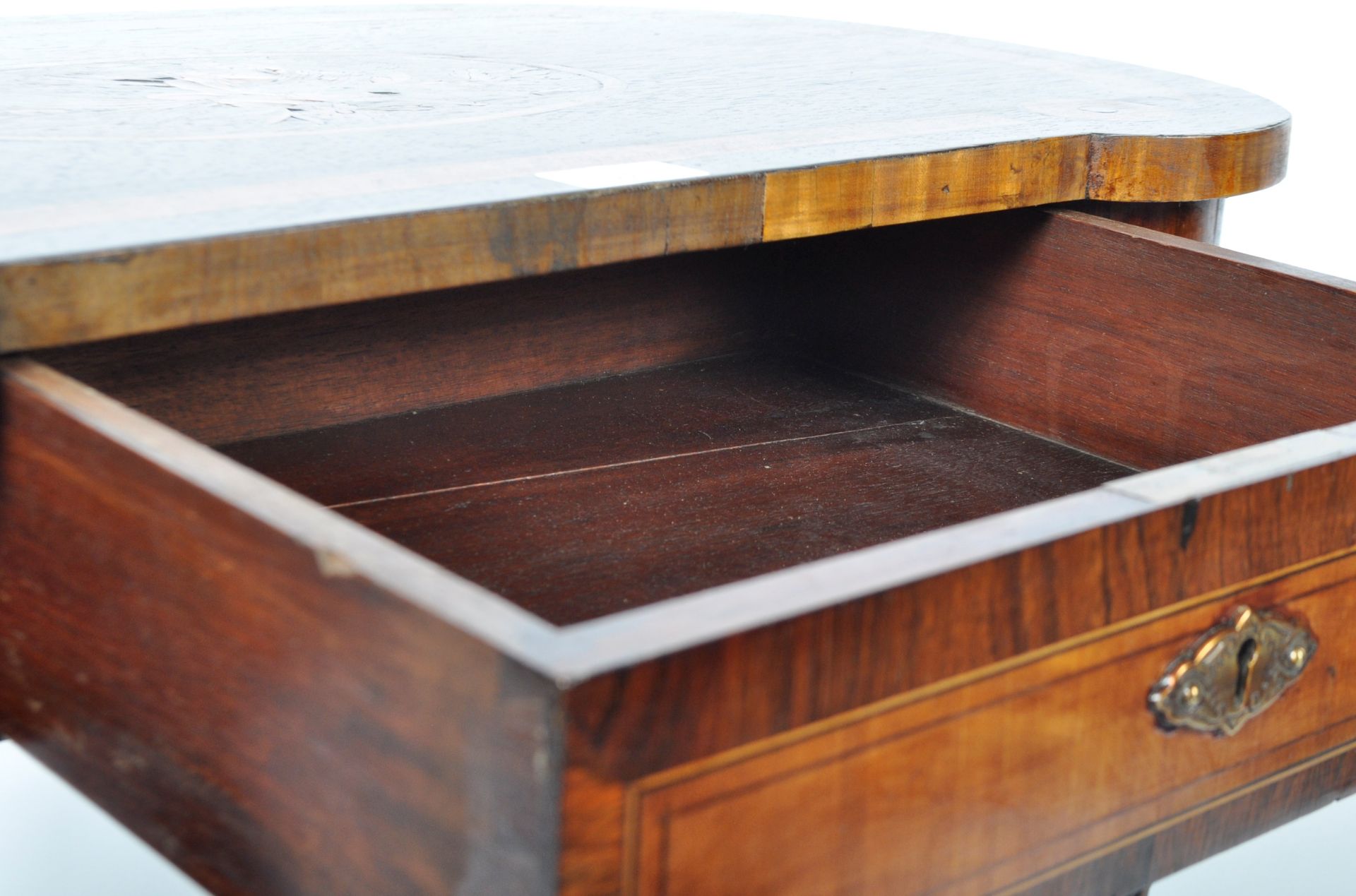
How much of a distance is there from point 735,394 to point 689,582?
0.30 metres

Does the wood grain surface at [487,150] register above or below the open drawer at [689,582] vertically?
above

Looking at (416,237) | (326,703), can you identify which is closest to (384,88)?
(416,237)

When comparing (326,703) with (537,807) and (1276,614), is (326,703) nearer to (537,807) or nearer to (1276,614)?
(537,807)

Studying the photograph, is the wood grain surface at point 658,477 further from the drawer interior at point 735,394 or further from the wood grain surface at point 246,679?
the wood grain surface at point 246,679

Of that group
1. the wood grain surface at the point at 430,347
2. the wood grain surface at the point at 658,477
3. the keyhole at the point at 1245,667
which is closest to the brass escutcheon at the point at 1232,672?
the keyhole at the point at 1245,667

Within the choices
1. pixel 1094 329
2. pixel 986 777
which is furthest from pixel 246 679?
pixel 1094 329

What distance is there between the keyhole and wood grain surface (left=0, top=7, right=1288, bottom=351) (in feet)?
1.01

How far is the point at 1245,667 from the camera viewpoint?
0.60 metres

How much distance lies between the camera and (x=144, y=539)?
542mm

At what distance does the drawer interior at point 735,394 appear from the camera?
2.68ft

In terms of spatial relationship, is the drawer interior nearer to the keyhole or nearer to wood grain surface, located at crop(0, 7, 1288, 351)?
wood grain surface, located at crop(0, 7, 1288, 351)

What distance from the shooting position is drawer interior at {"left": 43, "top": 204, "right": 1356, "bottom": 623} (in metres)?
0.82

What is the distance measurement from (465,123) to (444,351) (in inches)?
5.7

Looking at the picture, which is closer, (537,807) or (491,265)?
(537,807)
